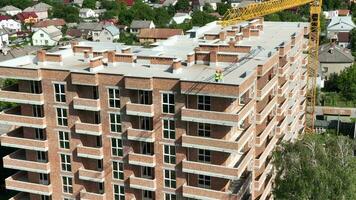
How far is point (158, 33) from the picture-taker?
170 meters

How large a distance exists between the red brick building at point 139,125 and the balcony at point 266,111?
0.49 ft

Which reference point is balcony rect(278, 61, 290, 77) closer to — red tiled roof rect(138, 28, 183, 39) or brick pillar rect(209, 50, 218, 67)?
brick pillar rect(209, 50, 218, 67)

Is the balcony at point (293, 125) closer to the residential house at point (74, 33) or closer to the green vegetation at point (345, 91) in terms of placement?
the green vegetation at point (345, 91)

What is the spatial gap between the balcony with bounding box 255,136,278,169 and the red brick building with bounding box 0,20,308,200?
0.23m

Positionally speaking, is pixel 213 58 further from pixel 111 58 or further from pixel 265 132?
pixel 111 58

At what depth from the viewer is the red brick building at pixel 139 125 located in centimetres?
4072

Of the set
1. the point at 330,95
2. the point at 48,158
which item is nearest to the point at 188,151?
the point at 48,158

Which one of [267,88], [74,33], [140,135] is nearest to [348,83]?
[267,88]

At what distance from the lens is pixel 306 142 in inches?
1740

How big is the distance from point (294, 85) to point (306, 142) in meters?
24.8

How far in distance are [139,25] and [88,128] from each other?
151 metres

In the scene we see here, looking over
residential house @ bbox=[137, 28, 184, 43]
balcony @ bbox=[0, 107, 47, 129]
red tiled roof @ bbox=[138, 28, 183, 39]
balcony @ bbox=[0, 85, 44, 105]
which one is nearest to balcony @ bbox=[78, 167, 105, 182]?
balcony @ bbox=[0, 107, 47, 129]

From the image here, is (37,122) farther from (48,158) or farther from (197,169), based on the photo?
(197,169)

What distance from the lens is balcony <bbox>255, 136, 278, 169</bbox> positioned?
48.5 metres
